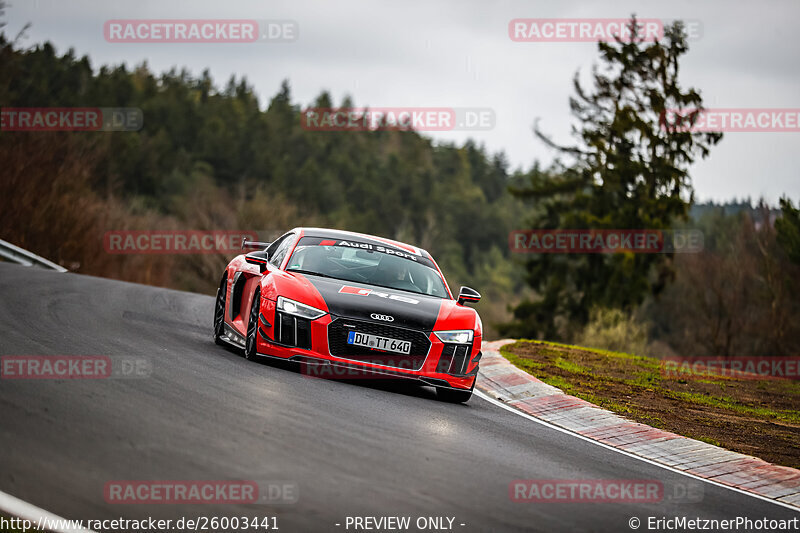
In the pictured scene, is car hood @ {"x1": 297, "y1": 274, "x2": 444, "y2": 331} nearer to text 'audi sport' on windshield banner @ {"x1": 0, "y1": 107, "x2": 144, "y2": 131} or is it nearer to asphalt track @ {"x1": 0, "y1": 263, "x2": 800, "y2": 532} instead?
asphalt track @ {"x1": 0, "y1": 263, "x2": 800, "y2": 532}

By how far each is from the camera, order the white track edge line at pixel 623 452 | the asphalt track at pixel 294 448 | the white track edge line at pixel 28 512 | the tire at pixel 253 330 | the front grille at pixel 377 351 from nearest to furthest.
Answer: the white track edge line at pixel 28 512 < the asphalt track at pixel 294 448 < the white track edge line at pixel 623 452 < the front grille at pixel 377 351 < the tire at pixel 253 330

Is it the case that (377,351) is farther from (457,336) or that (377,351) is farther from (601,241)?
(601,241)

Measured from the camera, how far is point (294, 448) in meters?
6.02

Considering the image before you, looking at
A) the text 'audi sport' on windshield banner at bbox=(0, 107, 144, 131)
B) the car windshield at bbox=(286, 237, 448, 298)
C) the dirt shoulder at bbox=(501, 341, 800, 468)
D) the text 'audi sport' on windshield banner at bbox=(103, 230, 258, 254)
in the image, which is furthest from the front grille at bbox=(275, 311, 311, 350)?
the text 'audi sport' on windshield banner at bbox=(103, 230, 258, 254)

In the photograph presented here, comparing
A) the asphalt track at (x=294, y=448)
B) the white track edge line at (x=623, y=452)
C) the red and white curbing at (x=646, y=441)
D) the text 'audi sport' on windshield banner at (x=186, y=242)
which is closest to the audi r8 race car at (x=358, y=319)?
the asphalt track at (x=294, y=448)

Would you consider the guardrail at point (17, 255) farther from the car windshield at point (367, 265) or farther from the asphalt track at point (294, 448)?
the car windshield at point (367, 265)

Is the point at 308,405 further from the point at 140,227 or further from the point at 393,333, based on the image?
the point at 140,227

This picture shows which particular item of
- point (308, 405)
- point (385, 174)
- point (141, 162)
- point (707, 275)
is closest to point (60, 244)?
point (308, 405)

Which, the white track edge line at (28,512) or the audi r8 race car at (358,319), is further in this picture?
the audi r8 race car at (358,319)

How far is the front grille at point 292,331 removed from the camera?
895 centimetres

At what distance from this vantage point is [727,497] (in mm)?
6953

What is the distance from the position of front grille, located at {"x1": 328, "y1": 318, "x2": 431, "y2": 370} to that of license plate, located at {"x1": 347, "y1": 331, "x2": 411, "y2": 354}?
0.03 meters

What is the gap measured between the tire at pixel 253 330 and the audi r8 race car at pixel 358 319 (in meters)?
0.01

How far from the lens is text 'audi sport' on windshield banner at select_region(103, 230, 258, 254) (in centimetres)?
5700
